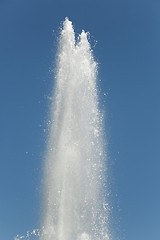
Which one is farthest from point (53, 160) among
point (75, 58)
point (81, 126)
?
point (75, 58)

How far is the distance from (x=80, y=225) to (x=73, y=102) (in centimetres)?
1197

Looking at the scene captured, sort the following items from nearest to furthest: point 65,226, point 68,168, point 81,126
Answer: point 65,226 → point 68,168 → point 81,126

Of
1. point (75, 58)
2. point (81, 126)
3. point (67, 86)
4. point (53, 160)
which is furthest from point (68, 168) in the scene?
point (75, 58)

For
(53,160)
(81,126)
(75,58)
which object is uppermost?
(75,58)

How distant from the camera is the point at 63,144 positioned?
144ft

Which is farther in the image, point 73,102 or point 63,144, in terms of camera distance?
point 73,102

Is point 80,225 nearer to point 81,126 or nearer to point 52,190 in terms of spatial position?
point 52,190

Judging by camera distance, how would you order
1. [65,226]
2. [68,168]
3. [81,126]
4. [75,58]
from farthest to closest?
1. [75,58]
2. [81,126]
3. [68,168]
4. [65,226]

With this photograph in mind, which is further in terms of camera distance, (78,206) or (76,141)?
(76,141)

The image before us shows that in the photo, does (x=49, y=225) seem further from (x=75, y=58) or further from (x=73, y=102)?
(x=75, y=58)

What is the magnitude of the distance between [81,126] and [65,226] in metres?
9.97

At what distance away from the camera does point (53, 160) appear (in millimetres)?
43281

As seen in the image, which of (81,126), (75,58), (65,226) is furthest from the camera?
(75,58)

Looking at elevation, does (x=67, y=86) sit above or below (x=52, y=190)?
above
